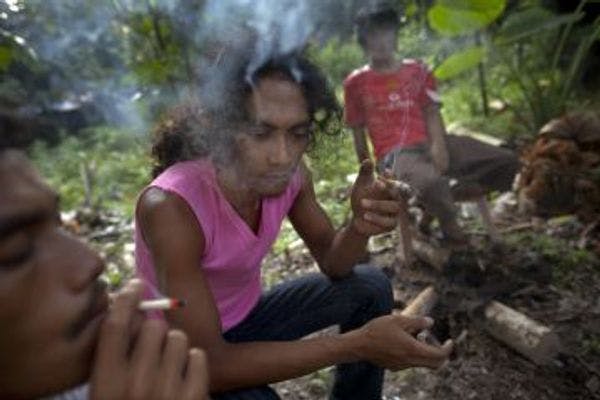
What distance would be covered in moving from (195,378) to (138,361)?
114mm

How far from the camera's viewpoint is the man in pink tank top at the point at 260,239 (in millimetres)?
1801

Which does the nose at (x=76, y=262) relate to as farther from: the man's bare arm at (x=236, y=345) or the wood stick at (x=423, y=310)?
the wood stick at (x=423, y=310)

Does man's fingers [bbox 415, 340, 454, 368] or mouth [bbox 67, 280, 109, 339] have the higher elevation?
mouth [bbox 67, 280, 109, 339]

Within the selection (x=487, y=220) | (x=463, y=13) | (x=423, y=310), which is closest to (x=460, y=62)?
(x=463, y=13)

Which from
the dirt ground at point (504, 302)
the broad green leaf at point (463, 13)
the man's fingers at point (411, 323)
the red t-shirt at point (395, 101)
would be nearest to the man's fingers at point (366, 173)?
the man's fingers at point (411, 323)

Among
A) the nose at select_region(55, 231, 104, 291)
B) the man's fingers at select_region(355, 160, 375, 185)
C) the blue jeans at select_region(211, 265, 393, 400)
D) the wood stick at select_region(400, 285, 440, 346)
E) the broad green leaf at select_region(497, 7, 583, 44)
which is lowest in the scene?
the wood stick at select_region(400, 285, 440, 346)

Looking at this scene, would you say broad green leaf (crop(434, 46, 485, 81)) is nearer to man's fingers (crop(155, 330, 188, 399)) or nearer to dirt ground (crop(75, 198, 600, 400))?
dirt ground (crop(75, 198, 600, 400))

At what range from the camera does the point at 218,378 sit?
1798mm

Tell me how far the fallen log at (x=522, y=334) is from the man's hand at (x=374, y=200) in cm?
112

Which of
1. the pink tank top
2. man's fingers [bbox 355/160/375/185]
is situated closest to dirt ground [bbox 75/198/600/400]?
the pink tank top

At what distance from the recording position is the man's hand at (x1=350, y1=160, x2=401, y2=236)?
2092 mm

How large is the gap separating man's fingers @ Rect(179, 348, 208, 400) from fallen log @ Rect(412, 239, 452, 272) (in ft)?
8.68

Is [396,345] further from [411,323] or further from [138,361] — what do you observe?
[138,361]

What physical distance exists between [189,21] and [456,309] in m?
3.71
